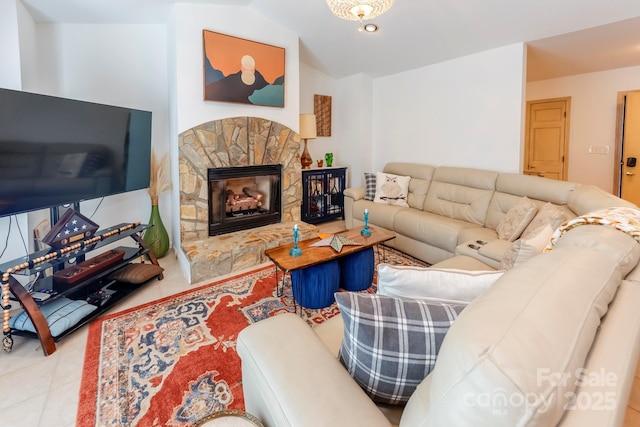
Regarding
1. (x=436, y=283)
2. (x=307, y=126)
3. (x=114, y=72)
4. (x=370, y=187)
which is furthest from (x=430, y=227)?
(x=114, y=72)

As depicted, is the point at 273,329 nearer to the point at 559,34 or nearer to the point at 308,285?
the point at 308,285

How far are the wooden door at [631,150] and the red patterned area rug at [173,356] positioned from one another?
13.8 ft

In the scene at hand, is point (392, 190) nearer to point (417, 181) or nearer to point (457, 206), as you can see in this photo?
point (417, 181)

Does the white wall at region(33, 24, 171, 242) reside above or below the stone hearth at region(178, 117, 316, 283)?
above

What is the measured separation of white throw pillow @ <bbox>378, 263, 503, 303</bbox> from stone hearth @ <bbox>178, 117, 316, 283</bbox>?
7.57 ft

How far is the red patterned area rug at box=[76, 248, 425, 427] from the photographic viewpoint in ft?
5.31

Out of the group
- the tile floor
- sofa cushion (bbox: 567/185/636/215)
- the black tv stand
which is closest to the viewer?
the tile floor

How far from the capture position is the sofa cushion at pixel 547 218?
8.18 feet

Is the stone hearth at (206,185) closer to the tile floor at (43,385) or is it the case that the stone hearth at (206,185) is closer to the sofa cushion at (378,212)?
the sofa cushion at (378,212)

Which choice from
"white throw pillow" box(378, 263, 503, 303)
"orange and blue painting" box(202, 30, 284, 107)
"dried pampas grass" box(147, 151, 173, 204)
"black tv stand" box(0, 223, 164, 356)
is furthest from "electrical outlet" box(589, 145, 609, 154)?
"black tv stand" box(0, 223, 164, 356)

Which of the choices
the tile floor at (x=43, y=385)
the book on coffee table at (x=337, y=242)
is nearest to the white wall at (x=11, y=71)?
the tile floor at (x=43, y=385)

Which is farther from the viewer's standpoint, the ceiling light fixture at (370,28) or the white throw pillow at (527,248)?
the ceiling light fixture at (370,28)

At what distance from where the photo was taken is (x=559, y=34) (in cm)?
312

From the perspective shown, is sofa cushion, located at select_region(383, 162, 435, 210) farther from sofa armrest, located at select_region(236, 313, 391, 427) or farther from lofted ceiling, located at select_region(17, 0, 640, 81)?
sofa armrest, located at select_region(236, 313, 391, 427)
